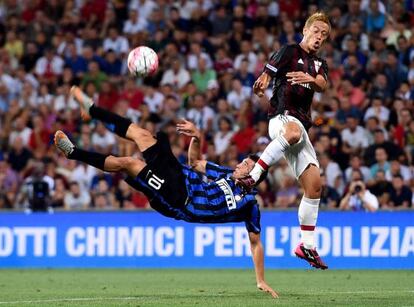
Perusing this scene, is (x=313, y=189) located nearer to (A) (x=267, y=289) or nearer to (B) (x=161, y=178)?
(A) (x=267, y=289)

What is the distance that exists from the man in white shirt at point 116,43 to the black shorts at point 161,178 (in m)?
12.4

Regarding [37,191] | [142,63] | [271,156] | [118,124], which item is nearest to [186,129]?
[118,124]

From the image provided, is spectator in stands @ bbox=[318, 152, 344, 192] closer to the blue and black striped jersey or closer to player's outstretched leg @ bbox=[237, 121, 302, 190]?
the blue and black striped jersey

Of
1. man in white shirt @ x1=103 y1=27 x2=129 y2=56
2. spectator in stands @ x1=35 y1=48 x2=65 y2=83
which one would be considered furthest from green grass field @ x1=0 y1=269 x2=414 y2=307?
man in white shirt @ x1=103 y1=27 x2=129 y2=56

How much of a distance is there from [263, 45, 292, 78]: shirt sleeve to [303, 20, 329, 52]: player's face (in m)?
0.29

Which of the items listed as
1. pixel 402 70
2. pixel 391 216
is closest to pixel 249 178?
pixel 391 216

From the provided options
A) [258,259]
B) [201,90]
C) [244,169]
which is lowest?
[258,259]

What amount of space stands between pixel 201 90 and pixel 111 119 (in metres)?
10.8

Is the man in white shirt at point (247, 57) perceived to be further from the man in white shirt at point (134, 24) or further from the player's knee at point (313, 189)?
the player's knee at point (313, 189)

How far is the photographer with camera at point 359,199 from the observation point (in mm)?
19859

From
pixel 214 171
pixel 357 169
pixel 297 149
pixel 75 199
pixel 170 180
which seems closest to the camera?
pixel 170 180

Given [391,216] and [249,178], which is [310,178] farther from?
[391,216]

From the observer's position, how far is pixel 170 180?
43.9 ft

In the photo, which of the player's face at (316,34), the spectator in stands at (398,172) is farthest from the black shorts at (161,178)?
the spectator in stands at (398,172)
